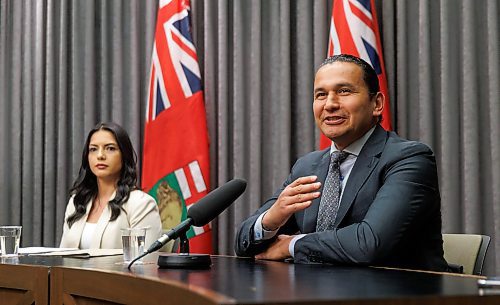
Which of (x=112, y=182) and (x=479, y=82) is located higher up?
(x=479, y=82)

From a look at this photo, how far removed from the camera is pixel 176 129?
4445 millimetres

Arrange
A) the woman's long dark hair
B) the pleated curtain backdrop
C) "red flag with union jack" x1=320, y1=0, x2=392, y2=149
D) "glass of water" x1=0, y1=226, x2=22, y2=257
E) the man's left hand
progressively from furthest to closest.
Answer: the woman's long dark hair
"red flag with union jack" x1=320, y1=0, x2=392, y2=149
the pleated curtain backdrop
"glass of water" x1=0, y1=226, x2=22, y2=257
the man's left hand

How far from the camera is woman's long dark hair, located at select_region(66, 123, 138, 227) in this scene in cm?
405

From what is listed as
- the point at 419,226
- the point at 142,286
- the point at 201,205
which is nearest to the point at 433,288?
the point at 142,286

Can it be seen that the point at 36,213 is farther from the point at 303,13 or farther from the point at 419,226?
the point at 419,226

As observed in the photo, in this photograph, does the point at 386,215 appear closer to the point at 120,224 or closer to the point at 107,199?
the point at 120,224

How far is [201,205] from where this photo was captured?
1999 millimetres

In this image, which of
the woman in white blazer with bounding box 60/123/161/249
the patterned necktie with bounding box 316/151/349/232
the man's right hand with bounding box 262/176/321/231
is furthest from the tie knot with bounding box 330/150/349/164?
the woman in white blazer with bounding box 60/123/161/249

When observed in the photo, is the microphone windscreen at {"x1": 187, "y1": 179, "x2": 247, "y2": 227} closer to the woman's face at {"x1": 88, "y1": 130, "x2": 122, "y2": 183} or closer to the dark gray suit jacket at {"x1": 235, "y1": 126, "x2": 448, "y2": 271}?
the dark gray suit jacket at {"x1": 235, "y1": 126, "x2": 448, "y2": 271}

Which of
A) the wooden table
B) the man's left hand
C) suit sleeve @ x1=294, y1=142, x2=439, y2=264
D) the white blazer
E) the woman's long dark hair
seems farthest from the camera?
the woman's long dark hair

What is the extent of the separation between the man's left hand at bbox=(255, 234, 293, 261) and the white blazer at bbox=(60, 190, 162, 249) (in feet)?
5.03

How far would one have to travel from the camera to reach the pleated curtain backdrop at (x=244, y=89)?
11.9 ft

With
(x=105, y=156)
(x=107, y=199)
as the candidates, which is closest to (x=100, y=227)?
(x=107, y=199)

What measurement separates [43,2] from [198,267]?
3899 millimetres
